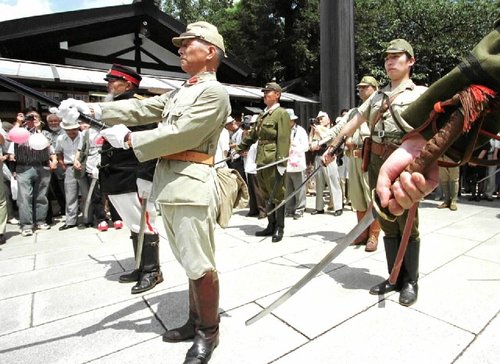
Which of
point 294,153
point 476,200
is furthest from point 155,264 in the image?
point 476,200

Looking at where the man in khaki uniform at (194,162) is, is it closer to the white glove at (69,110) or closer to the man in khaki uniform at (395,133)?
the white glove at (69,110)

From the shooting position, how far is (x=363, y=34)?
1758 cm

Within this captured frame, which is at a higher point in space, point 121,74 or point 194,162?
point 121,74

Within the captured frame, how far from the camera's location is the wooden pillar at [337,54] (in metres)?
9.23

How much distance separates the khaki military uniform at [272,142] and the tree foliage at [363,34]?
1061 centimetres

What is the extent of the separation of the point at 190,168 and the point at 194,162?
6 centimetres

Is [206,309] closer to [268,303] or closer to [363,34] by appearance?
[268,303]

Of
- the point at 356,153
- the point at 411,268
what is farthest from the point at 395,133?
the point at 356,153

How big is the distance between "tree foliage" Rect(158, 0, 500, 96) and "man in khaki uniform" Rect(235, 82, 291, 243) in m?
10.5

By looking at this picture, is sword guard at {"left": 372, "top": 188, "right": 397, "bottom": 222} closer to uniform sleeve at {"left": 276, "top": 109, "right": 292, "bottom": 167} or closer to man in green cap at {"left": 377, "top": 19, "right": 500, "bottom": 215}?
man in green cap at {"left": 377, "top": 19, "right": 500, "bottom": 215}

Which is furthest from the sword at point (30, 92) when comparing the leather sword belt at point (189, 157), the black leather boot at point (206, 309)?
the black leather boot at point (206, 309)

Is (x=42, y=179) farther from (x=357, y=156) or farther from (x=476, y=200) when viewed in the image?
(x=476, y=200)

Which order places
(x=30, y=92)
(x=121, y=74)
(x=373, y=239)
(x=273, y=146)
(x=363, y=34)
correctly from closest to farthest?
(x=30, y=92) → (x=121, y=74) → (x=373, y=239) → (x=273, y=146) → (x=363, y=34)

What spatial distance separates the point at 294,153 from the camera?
6.57 metres
